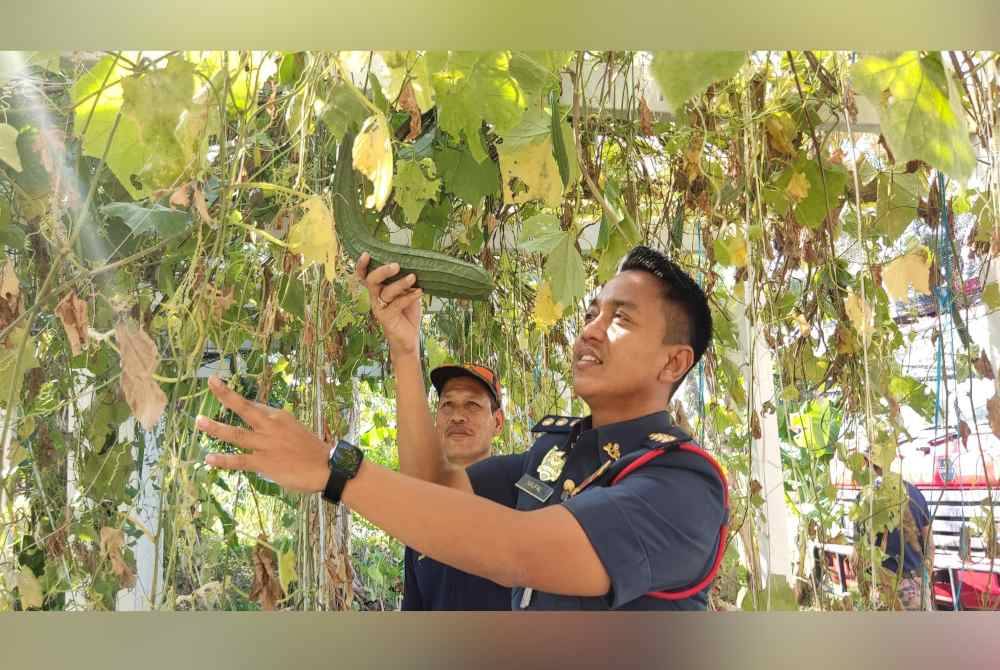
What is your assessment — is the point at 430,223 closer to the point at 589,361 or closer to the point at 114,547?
the point at 589,361

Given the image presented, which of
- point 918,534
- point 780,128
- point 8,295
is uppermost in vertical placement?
point 780,128

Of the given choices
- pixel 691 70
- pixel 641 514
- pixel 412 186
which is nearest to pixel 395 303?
pixel 412 186

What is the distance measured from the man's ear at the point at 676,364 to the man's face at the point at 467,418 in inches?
25.8

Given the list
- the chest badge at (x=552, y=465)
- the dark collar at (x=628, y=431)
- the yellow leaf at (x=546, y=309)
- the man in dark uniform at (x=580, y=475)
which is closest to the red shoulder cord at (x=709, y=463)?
the man in dark uniform at (x=580, y=475)

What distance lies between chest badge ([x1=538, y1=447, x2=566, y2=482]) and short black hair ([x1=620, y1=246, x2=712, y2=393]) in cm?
25

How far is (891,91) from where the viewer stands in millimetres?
1047

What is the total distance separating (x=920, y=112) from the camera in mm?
1029

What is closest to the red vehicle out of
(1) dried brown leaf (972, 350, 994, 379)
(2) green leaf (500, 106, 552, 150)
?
(1) dried brown leaf (972, 350, 994, 379)

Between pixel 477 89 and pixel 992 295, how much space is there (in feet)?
4.36

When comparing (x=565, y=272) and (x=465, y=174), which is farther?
(x=465, y=174)

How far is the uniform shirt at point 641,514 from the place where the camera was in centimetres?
120

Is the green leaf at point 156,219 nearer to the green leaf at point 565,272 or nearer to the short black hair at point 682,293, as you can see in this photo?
the green leaf at point 565,272
